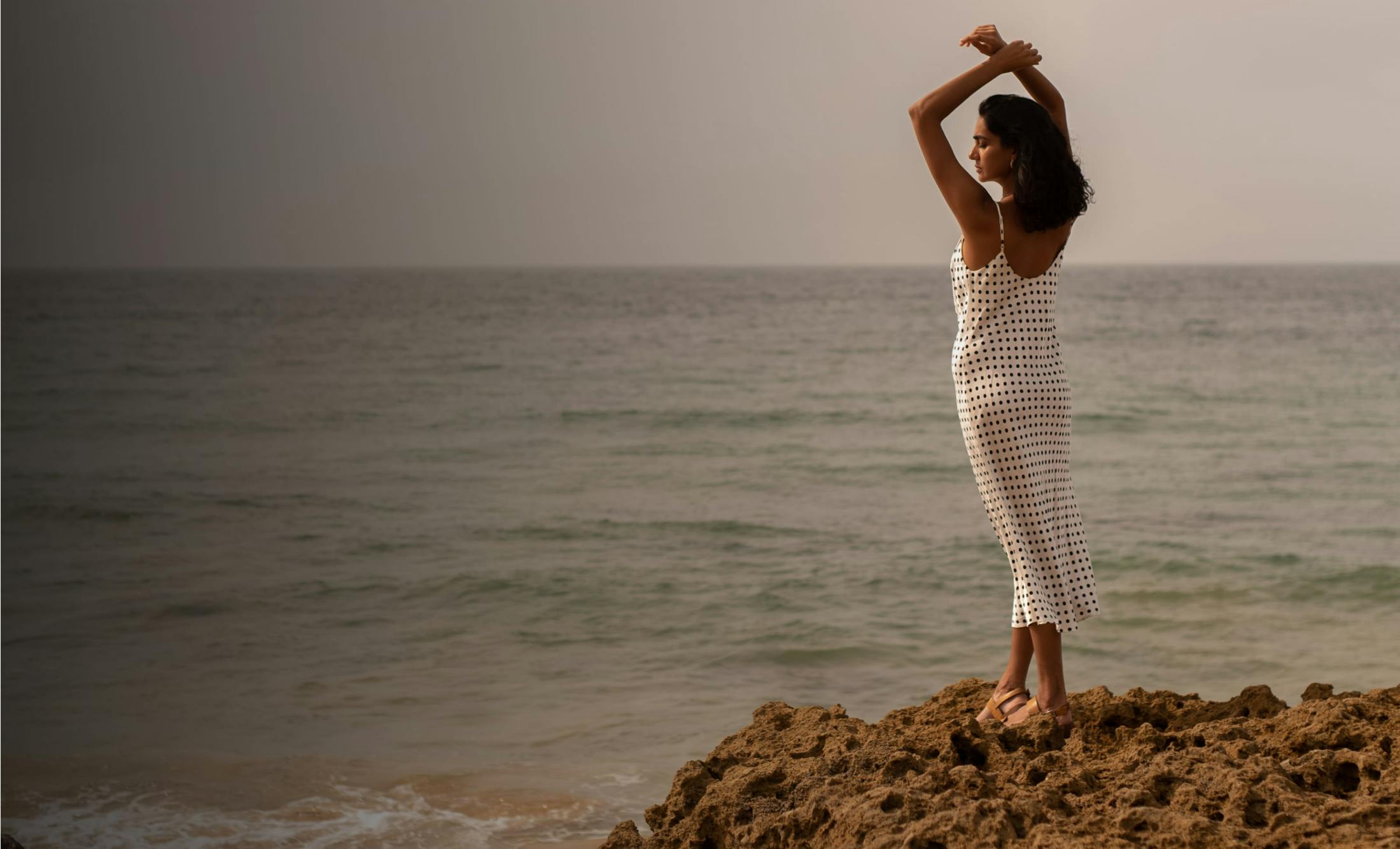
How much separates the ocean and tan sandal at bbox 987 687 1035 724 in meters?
1.86

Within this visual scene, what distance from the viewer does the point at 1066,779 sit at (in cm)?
295

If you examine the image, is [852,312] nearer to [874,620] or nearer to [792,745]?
[874,620]

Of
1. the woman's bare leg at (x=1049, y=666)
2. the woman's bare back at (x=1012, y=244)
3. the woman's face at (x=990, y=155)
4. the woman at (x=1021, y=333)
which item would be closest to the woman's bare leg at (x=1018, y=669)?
the woman at (x=1021, y=333)

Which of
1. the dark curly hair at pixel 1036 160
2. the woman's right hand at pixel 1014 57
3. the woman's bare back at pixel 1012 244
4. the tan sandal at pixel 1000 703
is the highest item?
the woman's right hand at pixel 1014 57

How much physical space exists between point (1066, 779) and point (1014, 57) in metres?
1.92

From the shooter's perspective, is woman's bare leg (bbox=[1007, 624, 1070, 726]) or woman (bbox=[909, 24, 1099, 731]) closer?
woman (bbox=[909, 24, 1099, 731])

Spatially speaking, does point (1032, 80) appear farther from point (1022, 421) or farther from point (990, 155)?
point (1022, 421)

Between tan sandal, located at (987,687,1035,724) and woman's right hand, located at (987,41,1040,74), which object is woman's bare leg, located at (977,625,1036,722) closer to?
tan sandal, located at (987,687,1035,724)

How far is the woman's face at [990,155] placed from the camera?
3.41 meters

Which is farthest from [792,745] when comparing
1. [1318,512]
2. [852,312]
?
[852,312]

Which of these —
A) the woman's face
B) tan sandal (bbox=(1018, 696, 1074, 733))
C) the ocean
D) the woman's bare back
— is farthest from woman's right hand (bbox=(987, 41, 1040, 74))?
the ocean

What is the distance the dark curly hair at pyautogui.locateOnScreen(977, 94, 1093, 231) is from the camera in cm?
333

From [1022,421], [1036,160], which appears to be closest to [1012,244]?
[1036,160]

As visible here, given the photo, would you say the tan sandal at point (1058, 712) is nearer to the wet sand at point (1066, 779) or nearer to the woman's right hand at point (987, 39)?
the wet sand at point (1066, 779)
